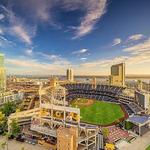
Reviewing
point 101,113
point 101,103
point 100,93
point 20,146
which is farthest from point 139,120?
point 100,93

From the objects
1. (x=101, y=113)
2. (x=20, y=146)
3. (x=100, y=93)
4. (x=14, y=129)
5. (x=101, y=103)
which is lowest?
(x=20, y=146)

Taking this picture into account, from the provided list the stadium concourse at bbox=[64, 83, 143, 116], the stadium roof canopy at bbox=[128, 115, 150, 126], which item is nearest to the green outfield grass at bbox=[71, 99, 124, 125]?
the stadium concourse at bbox=[64, 83, 143, 116]

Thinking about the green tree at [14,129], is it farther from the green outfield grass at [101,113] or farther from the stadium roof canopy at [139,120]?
the stadium roof canopy at [139,120]

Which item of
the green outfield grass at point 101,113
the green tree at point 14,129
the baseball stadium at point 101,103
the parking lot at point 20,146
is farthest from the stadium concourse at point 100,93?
the parking lot at point 20,146

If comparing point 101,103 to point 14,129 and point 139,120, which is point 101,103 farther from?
point 14,129

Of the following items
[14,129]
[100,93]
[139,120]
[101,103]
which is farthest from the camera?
[100,93]

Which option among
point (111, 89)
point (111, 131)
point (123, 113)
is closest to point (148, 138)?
point (111, 131)
